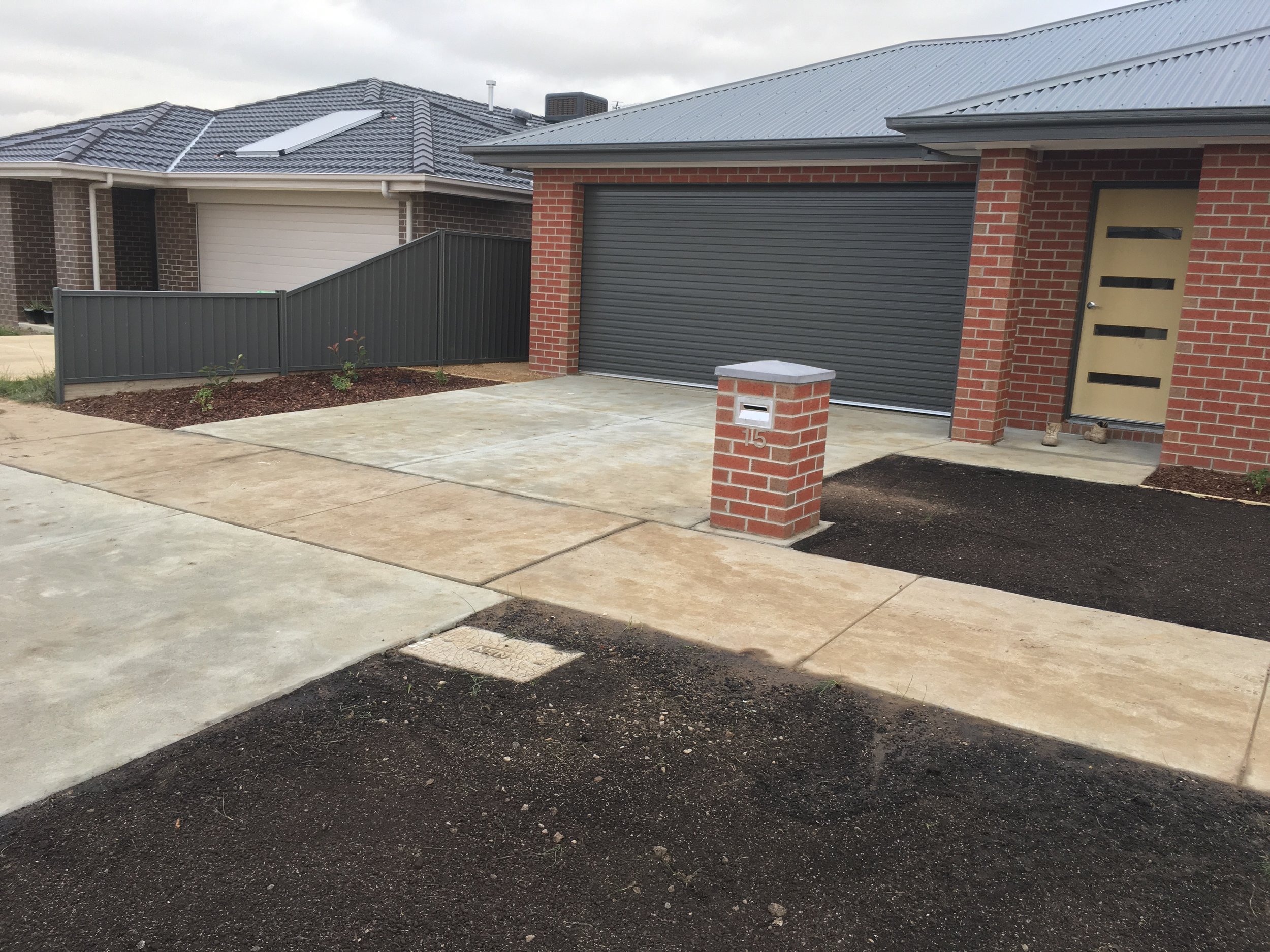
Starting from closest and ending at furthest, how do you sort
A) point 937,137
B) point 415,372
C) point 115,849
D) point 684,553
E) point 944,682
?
point 115,849
point 944,682
point 684,553
point 937,137
point 415,372

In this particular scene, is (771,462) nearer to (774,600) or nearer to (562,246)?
(774,600)

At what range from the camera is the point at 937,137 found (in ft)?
33.2

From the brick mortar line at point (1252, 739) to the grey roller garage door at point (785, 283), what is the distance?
286 inches

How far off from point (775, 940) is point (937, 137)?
28.8 ft

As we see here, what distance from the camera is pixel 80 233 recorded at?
752 inches

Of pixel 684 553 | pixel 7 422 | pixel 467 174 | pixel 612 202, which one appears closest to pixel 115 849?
pixel 684 553

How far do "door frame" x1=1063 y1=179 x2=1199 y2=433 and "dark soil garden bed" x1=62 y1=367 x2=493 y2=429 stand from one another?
7.08 meters

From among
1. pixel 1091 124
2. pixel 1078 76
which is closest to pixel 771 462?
pixel 1091 124

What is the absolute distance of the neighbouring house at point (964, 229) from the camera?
9305 millimetres

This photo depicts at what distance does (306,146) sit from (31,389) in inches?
331

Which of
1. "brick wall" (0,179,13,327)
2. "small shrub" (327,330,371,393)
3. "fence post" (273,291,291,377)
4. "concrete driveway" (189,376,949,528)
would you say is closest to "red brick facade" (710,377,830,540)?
"concrete driveway" (189,376,949,528)

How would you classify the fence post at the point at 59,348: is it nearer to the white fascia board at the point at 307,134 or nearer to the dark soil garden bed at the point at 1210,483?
the white fascia board at the point at 307,134

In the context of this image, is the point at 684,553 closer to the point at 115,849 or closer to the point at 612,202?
the point at 115,849

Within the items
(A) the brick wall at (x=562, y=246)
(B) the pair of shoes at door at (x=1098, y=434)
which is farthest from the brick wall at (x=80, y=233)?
(B) the pair of shoes at door at (x=1098, y=434)
